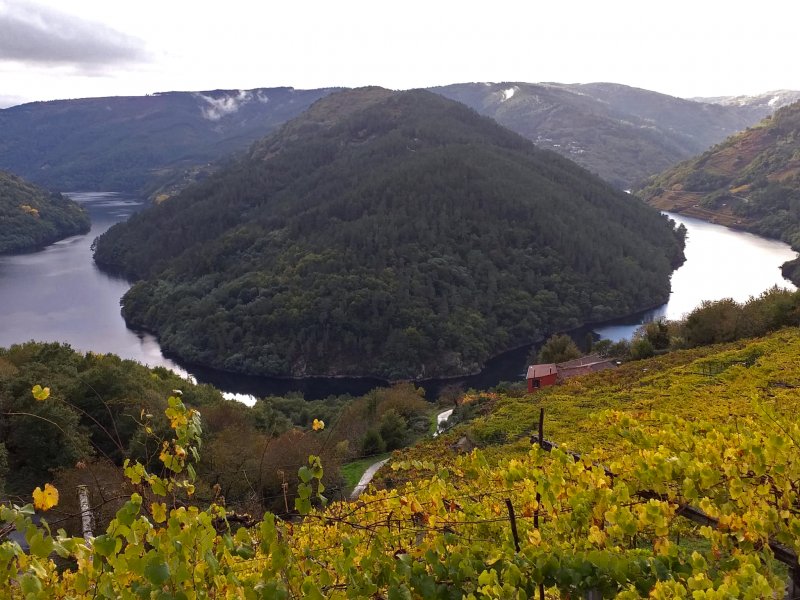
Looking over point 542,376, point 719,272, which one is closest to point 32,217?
point 719,272

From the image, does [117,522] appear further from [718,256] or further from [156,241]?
[156,241]

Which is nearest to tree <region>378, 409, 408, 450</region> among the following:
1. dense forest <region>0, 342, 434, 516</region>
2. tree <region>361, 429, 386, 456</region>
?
dense forest <region>0, 342, 434, 516</region>

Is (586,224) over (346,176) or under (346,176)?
under

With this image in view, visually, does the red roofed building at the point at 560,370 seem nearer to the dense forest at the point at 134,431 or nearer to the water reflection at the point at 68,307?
the dense forest at the point at 134,431

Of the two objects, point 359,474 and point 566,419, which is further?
point 359,474

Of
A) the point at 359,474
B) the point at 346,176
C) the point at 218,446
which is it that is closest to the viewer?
the point at 218,446

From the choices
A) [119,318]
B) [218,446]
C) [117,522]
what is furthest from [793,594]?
[119,318]

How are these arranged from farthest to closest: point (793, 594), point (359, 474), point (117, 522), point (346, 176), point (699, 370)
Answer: point (346, 176) → point (359, 474) → point (699, 370) → point (793, 594) → point (117, 522)
